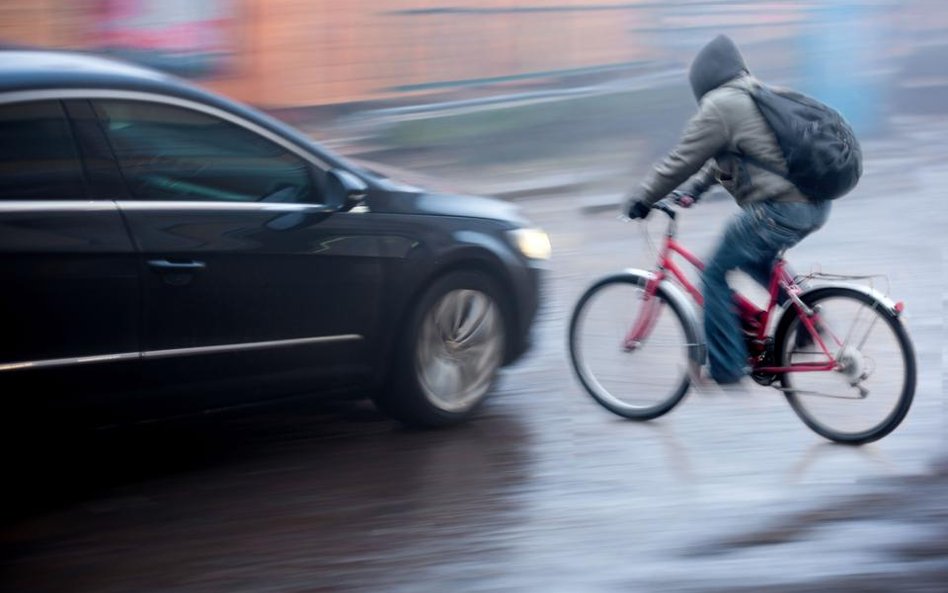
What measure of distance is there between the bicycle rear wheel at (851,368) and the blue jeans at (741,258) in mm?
206

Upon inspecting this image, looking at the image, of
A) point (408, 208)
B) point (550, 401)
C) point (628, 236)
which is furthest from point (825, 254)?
point (408, 208)

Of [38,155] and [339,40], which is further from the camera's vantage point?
[339,40]

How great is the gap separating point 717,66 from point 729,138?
1.02 ft

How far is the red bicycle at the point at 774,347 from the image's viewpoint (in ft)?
18.9

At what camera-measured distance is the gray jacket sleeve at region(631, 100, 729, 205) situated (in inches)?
225

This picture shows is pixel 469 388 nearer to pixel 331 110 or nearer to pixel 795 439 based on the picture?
pixel 795 439

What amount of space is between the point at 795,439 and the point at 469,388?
146 cm

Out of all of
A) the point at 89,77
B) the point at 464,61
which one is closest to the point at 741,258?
the point at 89,77

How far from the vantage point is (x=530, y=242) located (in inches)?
257

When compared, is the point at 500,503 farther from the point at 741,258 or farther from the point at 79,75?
the point at 79,75

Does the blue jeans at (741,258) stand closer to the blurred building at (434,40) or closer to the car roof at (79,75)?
the car roof at (79,75)

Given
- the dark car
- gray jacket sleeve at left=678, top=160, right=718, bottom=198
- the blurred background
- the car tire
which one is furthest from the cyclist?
the blurred background

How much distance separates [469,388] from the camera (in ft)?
20.6

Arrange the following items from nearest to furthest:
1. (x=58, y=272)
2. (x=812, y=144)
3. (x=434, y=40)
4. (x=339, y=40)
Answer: (x=58, y=272)
(x=812, y=144)
(x=339, y=40)
(x=434, y=40)
